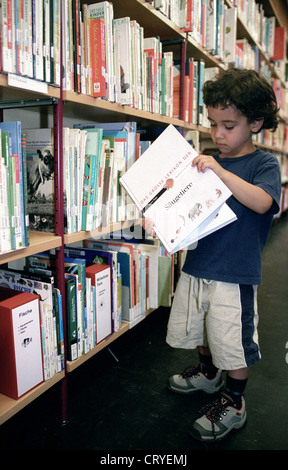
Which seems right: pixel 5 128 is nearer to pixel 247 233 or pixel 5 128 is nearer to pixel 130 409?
pixel 247 233

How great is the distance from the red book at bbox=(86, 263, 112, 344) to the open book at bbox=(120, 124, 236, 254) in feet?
1.07

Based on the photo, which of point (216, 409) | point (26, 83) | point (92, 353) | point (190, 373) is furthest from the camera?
point (190, 373)

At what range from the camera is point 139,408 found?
128cm

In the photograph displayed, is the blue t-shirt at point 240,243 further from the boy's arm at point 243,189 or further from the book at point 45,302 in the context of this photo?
the book at point 45,302

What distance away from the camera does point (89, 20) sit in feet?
3.65

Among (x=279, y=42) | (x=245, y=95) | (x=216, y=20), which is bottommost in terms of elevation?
(x=245, y=95)

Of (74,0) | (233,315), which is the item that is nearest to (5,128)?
(74,0)

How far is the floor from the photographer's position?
1.12 m

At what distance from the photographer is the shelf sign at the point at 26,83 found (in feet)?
2.74

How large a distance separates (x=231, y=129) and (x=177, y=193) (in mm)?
282

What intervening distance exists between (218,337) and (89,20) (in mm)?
1125

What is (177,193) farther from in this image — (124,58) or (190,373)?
(190,373)

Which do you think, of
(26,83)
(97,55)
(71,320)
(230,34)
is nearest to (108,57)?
(97,55)

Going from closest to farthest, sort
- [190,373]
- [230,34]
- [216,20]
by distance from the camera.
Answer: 1. [190,373]
2. [216,20]
3. [230,34]
